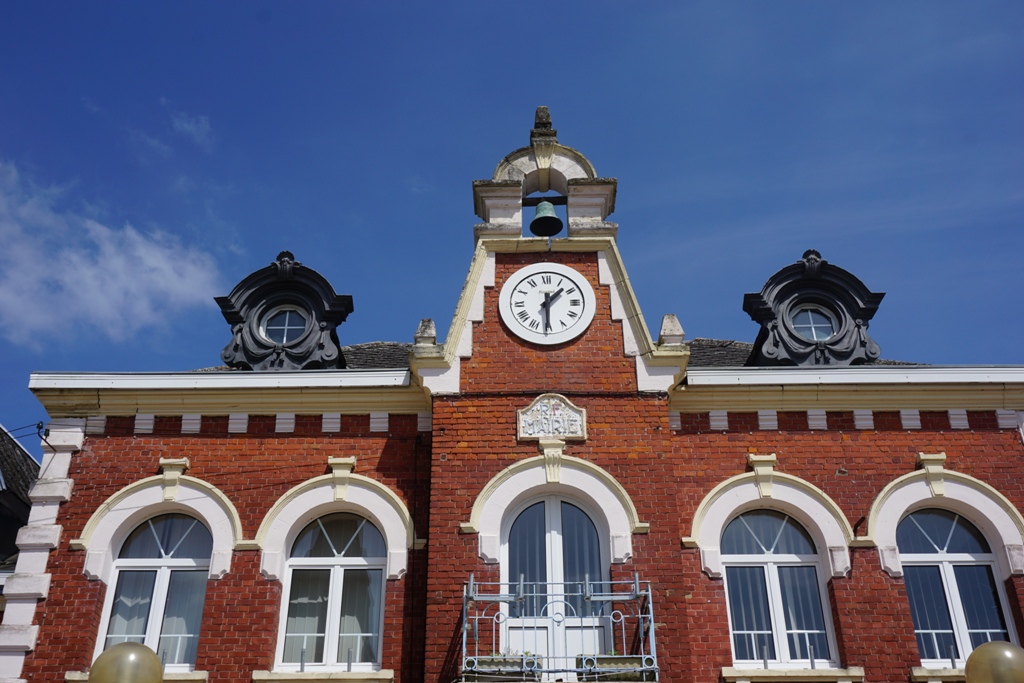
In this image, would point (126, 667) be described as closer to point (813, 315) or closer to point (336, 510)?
point (336, 510)

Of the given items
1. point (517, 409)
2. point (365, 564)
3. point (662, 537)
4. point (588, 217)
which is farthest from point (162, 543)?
point (588, 217)

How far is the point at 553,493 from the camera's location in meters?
11.7

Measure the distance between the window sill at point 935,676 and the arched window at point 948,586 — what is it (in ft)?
1.14

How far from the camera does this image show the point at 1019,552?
11.6 m

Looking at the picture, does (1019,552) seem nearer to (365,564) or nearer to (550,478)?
(550,478)

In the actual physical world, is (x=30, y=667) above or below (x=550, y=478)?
below

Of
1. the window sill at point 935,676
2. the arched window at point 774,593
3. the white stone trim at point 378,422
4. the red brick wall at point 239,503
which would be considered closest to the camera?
the window sill at point 935,676

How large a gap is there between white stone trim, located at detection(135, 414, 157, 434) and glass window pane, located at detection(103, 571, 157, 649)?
1808 mm

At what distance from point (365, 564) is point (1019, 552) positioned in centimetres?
793

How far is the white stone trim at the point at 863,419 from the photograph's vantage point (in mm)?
12406

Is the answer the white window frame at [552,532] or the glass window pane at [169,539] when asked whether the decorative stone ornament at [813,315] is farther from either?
the glass window pane at [169,539]

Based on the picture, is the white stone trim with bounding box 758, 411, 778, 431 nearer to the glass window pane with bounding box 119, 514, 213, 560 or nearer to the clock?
the clock

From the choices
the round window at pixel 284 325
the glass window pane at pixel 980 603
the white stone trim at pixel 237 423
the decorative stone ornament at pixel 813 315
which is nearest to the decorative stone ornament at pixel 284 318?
the round window at pixel 284 325

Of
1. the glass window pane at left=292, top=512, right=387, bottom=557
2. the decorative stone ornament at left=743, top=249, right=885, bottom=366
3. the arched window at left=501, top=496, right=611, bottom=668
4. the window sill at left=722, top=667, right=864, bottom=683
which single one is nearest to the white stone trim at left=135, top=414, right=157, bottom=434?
the glass window pane at left=292, top=512, right=387, bottom=557
